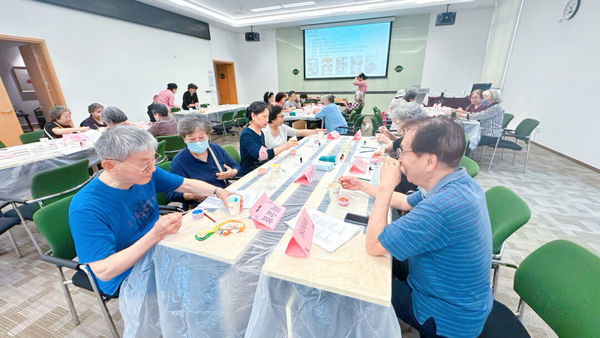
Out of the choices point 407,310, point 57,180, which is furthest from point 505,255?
point 57,180

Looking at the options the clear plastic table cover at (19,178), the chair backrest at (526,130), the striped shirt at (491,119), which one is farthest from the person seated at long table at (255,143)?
the chair backrest at (526,130)

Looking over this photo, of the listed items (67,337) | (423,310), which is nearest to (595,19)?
(423,310)

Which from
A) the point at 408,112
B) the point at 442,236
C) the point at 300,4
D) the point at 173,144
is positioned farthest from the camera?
the point at 300,4

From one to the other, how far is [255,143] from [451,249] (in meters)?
1.96

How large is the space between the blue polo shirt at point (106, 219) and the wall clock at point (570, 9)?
7.27 metres

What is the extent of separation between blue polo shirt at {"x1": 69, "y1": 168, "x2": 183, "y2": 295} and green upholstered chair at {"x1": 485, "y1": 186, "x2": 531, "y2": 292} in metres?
1.85

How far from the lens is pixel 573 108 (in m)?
4.34

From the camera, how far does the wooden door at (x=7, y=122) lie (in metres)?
4.37

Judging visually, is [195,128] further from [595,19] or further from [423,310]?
[595,19]

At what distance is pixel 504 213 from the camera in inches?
51.5

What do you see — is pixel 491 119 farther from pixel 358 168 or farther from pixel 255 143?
pixel 255 143

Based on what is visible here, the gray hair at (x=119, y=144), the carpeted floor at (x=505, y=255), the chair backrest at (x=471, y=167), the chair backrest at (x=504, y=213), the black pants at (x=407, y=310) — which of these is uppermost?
the gray hair at (x=119, y=144)

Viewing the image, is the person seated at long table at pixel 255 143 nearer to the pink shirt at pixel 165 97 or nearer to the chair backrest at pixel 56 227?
the chair backrest at pixel 56 227

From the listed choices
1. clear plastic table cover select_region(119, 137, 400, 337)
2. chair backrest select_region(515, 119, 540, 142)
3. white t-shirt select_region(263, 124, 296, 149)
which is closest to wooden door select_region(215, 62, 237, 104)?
white t-shirt select_region(263, 124, 296, 149)
